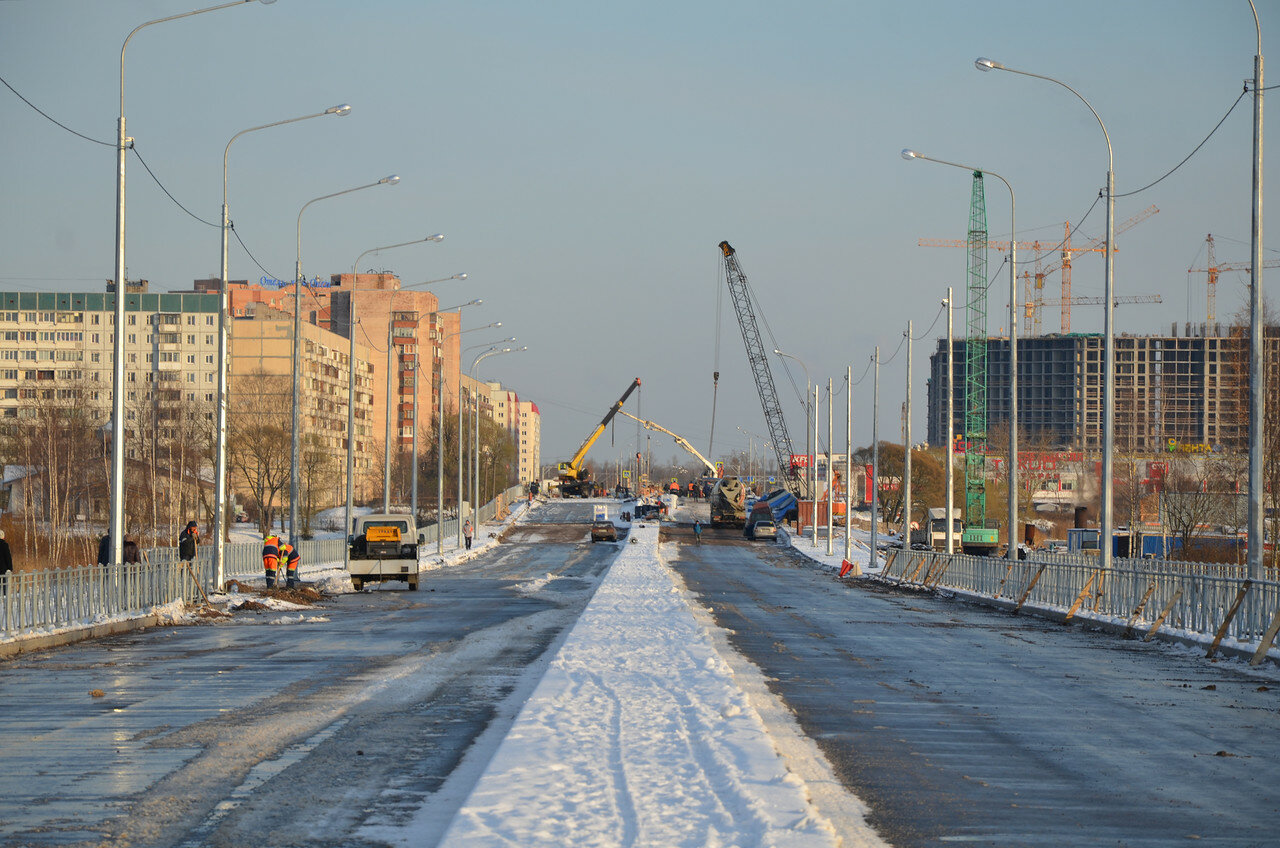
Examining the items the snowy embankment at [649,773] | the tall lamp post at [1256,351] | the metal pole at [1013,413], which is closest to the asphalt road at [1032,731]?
the snowy embankment at [649,773]

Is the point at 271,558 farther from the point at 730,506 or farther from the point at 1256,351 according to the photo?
the point at 730,506

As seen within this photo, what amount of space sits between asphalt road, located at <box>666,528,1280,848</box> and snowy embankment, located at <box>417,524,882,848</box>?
54cm

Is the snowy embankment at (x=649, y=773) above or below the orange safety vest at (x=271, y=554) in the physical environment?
above

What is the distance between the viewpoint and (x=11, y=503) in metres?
76.5

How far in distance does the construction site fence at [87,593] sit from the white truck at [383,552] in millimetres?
11307

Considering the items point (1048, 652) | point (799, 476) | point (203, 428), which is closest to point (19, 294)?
point (203, 428)

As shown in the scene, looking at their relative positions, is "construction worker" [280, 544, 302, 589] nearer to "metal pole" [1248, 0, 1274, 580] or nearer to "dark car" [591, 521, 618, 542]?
"metal pole" [1248, 0, 1274, 580]

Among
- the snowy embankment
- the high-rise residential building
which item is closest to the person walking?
the snowy embankment

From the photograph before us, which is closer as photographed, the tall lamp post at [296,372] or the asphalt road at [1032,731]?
Result: the asphalt road at [1032,731]

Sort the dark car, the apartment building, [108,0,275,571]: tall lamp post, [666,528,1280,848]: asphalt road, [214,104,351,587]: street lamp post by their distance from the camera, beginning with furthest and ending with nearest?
1. the apartment building
2. the dark car
3. [214,104,351,587]: street lamp post
4. [108,0,275,571]: tall lamp post
5. [666,528,1280,848]: asphalt road

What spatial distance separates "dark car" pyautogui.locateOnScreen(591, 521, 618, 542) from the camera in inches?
3191

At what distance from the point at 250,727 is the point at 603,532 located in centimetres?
6994

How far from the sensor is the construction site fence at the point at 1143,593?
19.0 metres

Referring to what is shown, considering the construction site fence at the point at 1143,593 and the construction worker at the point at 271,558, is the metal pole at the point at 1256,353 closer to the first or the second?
the construction site fence at the point at 1143,593
